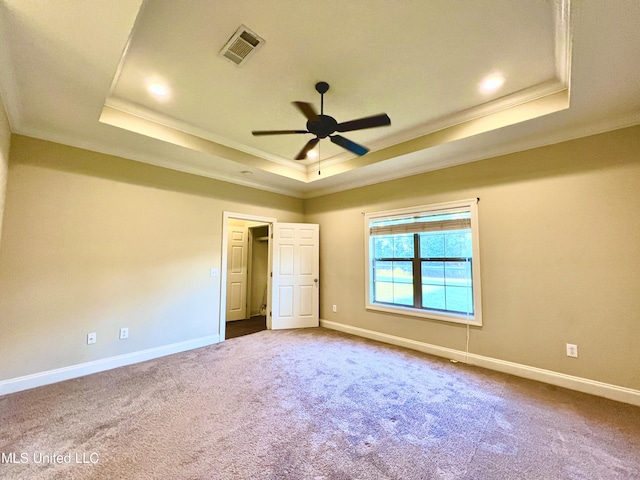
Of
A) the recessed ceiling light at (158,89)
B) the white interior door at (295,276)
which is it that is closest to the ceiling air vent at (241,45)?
the recessed ceiling light at (158,89)

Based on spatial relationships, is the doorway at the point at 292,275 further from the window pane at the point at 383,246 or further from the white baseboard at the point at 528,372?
the white baseboard at the point at 528,372

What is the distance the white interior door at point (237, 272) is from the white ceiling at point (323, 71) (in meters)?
2.64

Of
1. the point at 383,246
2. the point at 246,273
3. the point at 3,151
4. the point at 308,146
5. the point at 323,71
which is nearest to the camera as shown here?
the point at 323,71

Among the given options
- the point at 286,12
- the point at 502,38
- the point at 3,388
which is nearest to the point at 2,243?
the point at 3,388

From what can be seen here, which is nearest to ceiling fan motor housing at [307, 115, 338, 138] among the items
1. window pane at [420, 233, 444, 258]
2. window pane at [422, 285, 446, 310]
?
window pane at [420, 233, 444, 258]

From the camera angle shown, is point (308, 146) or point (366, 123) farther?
point (308, 146)

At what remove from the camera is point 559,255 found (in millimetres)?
2850

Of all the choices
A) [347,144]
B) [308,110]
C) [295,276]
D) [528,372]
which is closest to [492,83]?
[347,144]

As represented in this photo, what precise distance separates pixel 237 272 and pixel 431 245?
13.8 ft

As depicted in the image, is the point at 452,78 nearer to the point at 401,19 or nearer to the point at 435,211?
the point at 401,19

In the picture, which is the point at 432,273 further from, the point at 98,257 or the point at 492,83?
the point at 98,257

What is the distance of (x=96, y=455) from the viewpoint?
177cm

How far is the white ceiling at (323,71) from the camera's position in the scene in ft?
5.56

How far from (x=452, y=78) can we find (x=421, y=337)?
324cm
